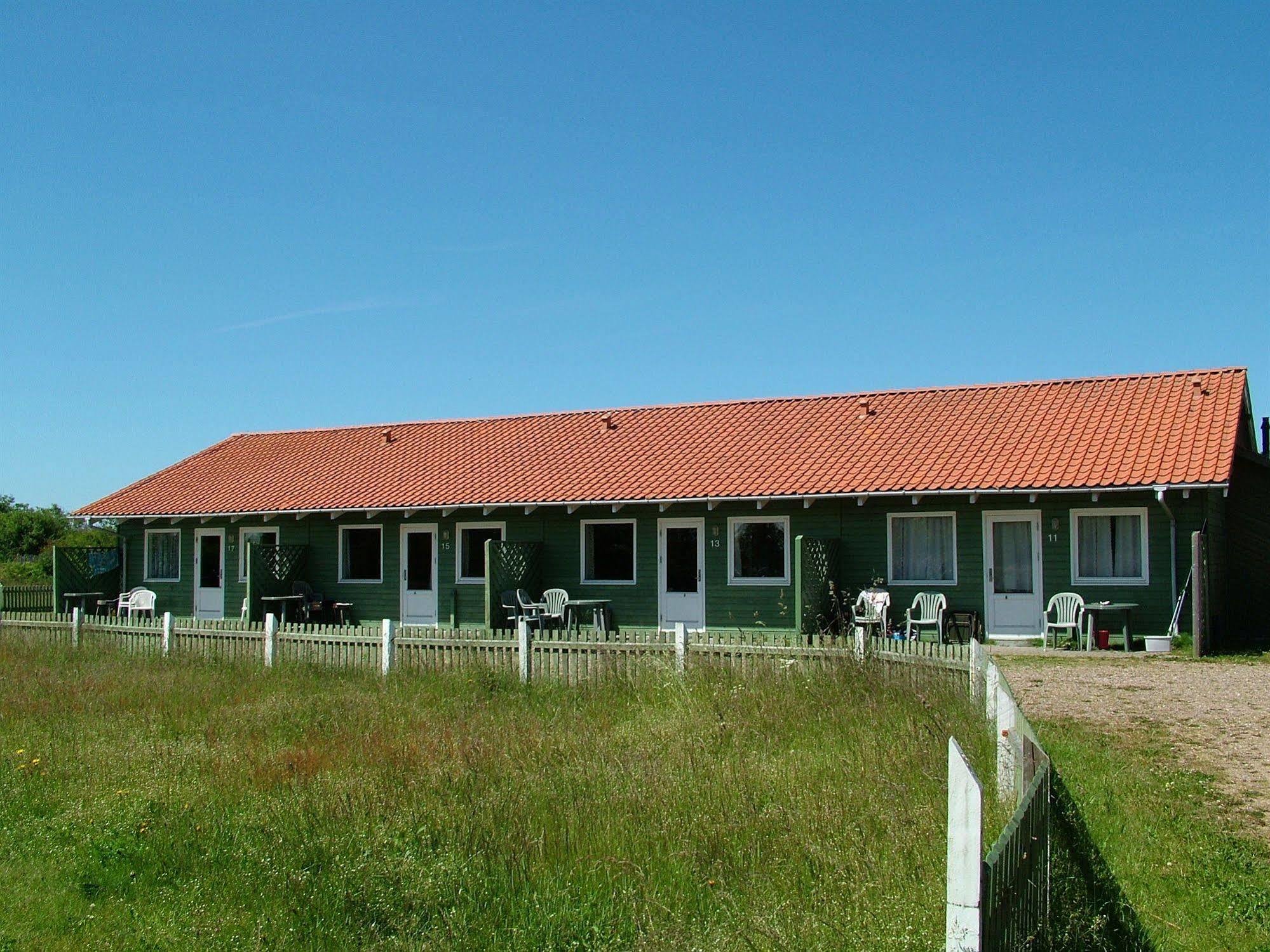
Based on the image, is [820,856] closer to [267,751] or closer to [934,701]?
[934,701]

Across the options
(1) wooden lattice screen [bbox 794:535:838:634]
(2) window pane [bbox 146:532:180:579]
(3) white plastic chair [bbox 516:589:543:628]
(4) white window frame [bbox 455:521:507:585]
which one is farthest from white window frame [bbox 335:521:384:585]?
(1) wooden lattice screen [bbox 794:535:838:634]

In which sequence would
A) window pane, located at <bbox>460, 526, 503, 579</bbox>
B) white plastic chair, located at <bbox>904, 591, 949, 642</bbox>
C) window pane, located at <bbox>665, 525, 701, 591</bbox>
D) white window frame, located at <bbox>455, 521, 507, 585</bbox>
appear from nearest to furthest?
white plastic chair, located at <bbox>904, 591, 949, 642</bbox> < window pane, located at <bbox>665, 525, 701, 591</bbox> < white window frame, located at <bbox>455, 521, 507, 585</bbox> < window pane, located at <bbox>460, 526, 503, 579</bbox>

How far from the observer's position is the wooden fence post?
3861 mm

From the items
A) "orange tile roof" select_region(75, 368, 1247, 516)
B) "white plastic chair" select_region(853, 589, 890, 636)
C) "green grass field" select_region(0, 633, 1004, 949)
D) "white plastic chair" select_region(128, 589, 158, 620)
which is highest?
"orange tile roof" select_region(75, 368, 1247, 516)

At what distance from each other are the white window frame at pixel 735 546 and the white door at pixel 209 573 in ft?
39.9

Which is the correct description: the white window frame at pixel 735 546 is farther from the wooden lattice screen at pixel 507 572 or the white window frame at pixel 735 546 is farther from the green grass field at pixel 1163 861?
the green grass field at pixel 1163 861

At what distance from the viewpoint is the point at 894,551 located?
20.5 metres

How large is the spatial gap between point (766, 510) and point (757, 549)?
0.76m

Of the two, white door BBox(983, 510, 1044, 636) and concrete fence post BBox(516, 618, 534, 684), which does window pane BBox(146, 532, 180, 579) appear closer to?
concrete fence post BBox(516, 618, 534, 684)

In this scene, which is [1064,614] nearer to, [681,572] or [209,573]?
[681,572]

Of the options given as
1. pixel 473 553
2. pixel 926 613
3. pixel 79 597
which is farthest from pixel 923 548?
pixel 79 597

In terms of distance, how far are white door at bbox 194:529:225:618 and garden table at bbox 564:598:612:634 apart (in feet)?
30.4

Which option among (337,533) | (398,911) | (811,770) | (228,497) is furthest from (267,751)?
(228,497)

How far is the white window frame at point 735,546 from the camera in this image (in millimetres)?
21156
